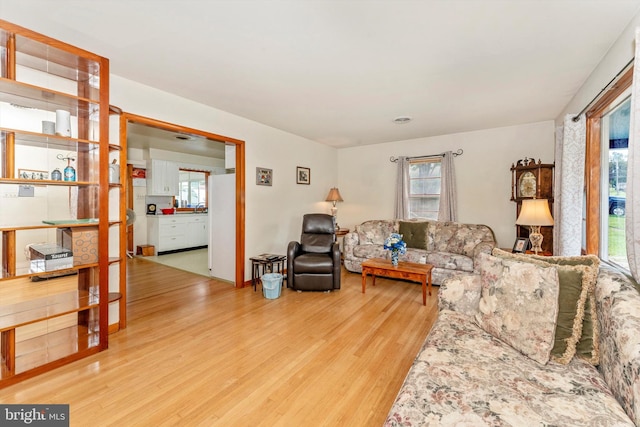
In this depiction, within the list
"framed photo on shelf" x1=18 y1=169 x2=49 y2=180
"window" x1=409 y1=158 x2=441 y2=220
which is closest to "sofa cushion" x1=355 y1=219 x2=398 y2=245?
"window" x1=409 y1=158 x2=441 y2=220

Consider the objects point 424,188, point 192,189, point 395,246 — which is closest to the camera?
point 395,246

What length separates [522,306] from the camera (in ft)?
4.97

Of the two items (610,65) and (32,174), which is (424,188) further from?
(32,174)

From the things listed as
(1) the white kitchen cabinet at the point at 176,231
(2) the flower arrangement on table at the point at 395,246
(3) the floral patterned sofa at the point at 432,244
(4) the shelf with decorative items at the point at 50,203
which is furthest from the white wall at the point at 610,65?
(1) the white kitchen cabinet at the point at 176,231

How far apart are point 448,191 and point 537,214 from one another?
6.01ft

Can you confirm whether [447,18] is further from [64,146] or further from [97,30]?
[64,146]

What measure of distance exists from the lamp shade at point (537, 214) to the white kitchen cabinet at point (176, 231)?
257 inches

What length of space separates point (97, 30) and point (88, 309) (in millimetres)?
2135

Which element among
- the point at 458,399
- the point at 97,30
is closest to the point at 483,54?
the point at 458,399

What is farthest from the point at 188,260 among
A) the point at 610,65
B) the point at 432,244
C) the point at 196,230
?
the point at 610,65

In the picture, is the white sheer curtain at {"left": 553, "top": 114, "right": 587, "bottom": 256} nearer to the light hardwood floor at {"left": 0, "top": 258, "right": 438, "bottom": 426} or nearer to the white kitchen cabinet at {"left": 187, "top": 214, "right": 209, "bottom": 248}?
the light hardwood floor at {"left": 0, "top": 258, "right": 438, "bottom": 426}

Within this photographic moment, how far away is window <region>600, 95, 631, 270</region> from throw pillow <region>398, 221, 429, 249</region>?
84.6 inches

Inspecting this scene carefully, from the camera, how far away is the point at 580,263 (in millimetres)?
1575

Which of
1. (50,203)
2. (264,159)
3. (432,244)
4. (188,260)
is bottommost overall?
(188,260)
